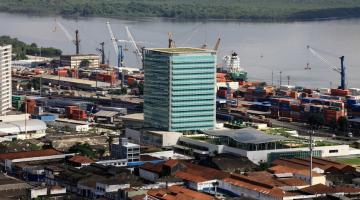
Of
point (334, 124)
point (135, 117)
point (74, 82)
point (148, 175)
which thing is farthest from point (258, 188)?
point (74, 82)

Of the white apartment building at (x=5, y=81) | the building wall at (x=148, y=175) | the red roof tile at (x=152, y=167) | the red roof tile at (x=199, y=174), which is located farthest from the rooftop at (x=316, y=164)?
the white apartment building at (x=5, y=81)

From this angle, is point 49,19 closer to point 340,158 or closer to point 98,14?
point 98,14

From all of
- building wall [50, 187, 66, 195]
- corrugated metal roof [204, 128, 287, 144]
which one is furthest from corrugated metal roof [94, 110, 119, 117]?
building wall [50, 187, 66, 195]

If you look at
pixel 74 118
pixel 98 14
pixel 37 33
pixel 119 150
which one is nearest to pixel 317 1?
pixel 98 14

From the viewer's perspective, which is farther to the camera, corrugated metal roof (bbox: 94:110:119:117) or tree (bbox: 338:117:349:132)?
corrugated metal roof (bbox: 94:110:119:117)

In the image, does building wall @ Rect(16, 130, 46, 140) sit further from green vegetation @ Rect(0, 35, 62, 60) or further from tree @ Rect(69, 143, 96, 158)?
green vegetation @ Rect(0, 35, 62, 60)

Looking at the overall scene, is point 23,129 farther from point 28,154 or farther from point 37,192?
point 37,192

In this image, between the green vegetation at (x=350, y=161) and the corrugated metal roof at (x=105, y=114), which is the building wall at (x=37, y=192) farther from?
the corrugated metal roof at (x=105, y=114)
